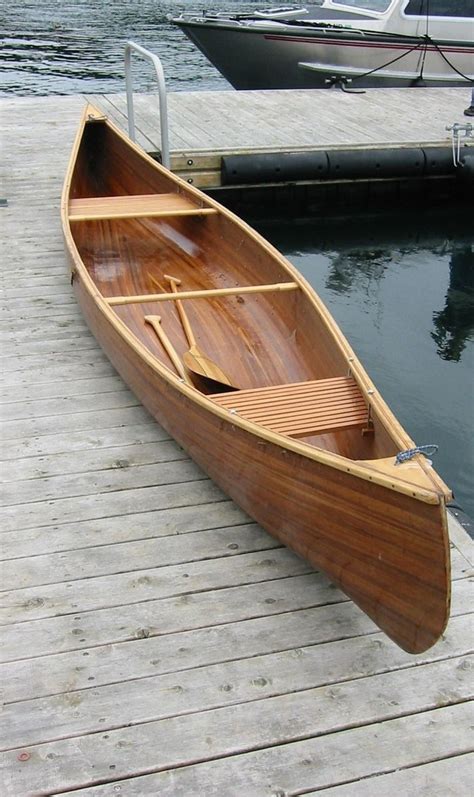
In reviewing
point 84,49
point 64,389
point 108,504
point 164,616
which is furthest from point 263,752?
point 84,49

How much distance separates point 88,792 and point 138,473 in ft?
4.95

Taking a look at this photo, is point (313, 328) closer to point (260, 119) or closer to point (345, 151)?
point (345, 151)

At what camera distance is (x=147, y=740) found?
7.59 feet

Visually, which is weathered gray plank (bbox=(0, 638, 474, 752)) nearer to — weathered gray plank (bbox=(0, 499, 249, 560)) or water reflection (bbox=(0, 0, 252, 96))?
weathered gray plank (bbox=(0, 499, 249, 560))

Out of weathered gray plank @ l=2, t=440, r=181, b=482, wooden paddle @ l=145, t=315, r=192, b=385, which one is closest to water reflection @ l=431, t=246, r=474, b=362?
wooden paddle @ l=145, t=315, r=192, b=385

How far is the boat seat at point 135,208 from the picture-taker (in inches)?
209

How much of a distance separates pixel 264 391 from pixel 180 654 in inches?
46.1

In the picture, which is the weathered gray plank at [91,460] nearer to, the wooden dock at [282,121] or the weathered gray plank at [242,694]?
the weathered gray plank at [242,694]

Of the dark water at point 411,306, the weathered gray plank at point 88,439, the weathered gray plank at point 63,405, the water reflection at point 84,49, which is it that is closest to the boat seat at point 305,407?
the weathered gray plank at point 88,439

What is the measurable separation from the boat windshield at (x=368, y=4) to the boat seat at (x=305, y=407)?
1171 cm

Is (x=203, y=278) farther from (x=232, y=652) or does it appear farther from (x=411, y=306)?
(x=232, y=652)

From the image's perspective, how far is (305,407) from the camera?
3178 mm

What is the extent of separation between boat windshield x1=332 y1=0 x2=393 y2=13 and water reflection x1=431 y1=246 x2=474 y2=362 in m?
6.68

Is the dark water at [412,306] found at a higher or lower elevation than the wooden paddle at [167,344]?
lower
